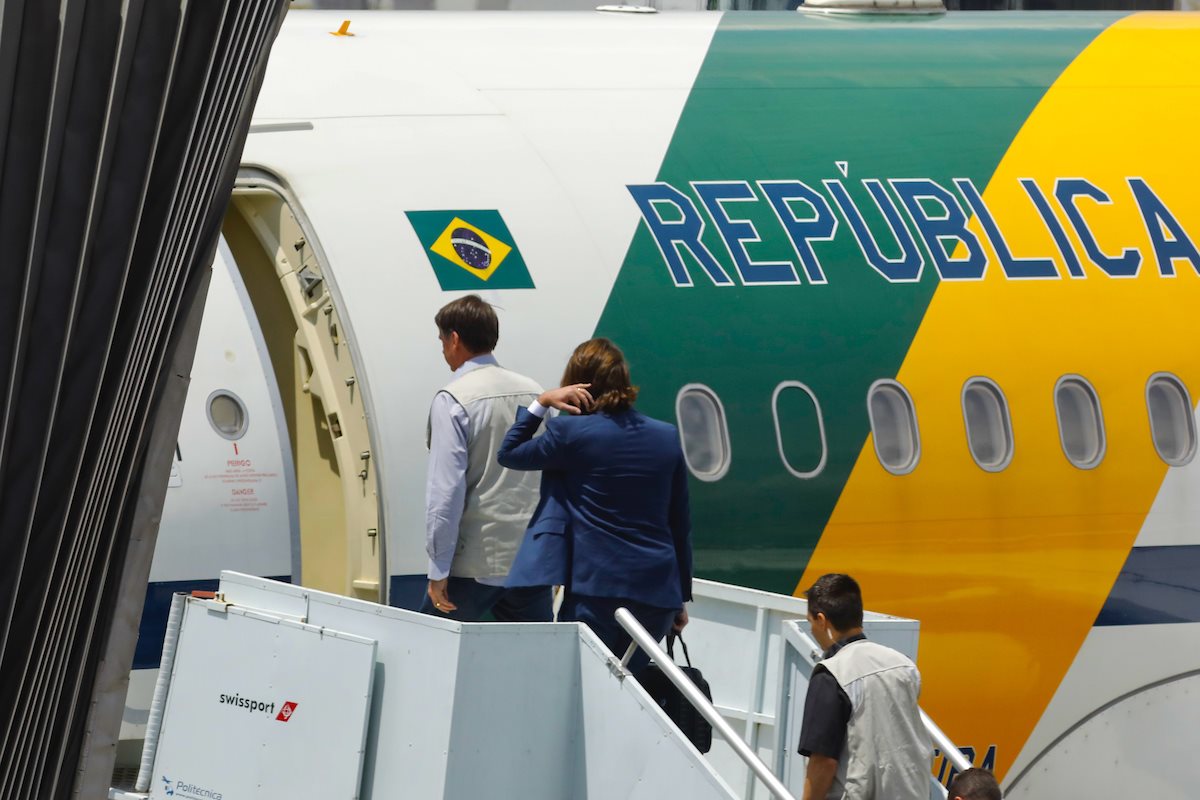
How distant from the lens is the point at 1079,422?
7668 mm

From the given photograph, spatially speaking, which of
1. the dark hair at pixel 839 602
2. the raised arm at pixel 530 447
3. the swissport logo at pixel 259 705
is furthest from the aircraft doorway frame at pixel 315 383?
the dark hair at pixel 839 602

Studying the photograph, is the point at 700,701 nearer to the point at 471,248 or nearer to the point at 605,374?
the point at 605,374

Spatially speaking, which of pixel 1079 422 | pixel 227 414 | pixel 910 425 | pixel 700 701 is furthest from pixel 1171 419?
pixel 227 414

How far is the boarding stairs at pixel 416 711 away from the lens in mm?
5121

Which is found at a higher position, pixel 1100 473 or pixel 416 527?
pixel 1100 473

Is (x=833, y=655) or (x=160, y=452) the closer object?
(x=160, y=452)

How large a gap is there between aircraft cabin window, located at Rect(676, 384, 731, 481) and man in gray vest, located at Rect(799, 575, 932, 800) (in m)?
2.49

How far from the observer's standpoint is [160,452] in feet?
10.6

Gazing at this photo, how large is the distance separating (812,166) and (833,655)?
3.49 metres

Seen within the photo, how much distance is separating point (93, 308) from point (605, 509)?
2881mm

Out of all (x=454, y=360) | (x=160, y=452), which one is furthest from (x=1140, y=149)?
(x=160, y=452)

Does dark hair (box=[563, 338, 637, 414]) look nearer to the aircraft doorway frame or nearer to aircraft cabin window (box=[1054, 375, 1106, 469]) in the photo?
the aircraft doorway frame

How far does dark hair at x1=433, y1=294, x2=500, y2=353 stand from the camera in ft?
20.7

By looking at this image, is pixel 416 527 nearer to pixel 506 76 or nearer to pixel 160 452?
pixel 506 76
